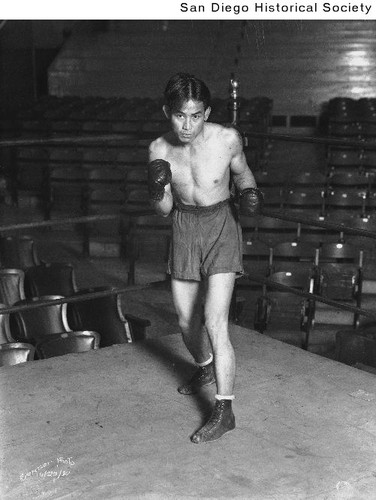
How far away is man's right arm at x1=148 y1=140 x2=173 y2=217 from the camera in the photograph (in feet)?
10.8

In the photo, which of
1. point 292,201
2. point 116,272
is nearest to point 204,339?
point 116,272

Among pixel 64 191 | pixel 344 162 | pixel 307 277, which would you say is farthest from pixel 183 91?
pixel 344 162

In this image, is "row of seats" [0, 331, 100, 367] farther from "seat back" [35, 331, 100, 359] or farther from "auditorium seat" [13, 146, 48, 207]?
"auditorium seat" [13, 146, 48, 207]

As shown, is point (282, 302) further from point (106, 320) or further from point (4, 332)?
point (4, 332)

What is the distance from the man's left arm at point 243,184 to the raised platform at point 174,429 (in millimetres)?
919

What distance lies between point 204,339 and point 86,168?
6.93 m

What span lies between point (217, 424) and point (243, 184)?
1061mm

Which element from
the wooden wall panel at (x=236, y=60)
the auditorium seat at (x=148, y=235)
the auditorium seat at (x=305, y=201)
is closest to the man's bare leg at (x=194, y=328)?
the auditorium seat at (x=148, y=235)

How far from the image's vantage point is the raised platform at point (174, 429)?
2.96 meters

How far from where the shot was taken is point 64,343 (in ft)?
16.0

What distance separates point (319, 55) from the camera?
53.3 ft

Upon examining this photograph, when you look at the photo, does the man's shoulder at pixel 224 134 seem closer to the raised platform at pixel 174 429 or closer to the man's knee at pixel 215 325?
the man's knee at pixel 215 325

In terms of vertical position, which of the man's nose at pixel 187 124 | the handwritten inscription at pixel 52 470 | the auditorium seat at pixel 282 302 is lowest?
the auditorium seat at pixel 282 302
